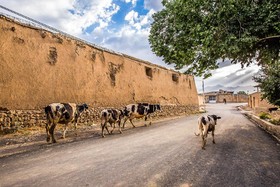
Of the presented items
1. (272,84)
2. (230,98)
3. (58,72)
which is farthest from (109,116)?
(230,98)

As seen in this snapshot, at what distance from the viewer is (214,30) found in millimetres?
8438

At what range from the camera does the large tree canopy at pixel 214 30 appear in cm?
817

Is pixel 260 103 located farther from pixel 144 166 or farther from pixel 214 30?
pixel 144 166

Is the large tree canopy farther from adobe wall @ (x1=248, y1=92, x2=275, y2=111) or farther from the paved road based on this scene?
adobe wall @ (x1=248, y1=92, x2=275, y2=111)

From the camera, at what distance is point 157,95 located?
29125 mm

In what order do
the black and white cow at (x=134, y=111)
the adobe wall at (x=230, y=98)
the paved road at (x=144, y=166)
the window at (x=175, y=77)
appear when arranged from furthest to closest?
the adobe wall at (x=230, y=98) → the window at (x=175, y=77) → the black and white cow at (x=134, y=111) → the paved road at (x=144, y=166)

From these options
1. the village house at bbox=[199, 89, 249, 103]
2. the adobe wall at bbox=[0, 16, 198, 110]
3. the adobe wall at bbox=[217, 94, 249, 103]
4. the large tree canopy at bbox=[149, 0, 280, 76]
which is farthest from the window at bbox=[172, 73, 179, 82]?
the adobe wall at bbox=[217, 94, 249, 103]

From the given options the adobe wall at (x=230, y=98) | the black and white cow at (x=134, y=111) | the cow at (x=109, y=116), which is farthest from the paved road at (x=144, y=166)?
the adobe wall at (x=230, y=98)

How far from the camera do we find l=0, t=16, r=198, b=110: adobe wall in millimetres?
13047

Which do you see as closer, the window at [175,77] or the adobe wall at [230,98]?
the window at [175,77]

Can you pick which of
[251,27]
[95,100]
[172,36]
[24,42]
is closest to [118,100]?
[95,100]

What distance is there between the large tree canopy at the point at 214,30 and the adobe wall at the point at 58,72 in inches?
308

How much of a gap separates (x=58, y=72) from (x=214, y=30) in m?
11.1

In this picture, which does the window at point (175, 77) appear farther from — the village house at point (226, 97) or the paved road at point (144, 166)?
the village house at point (226, 97)
